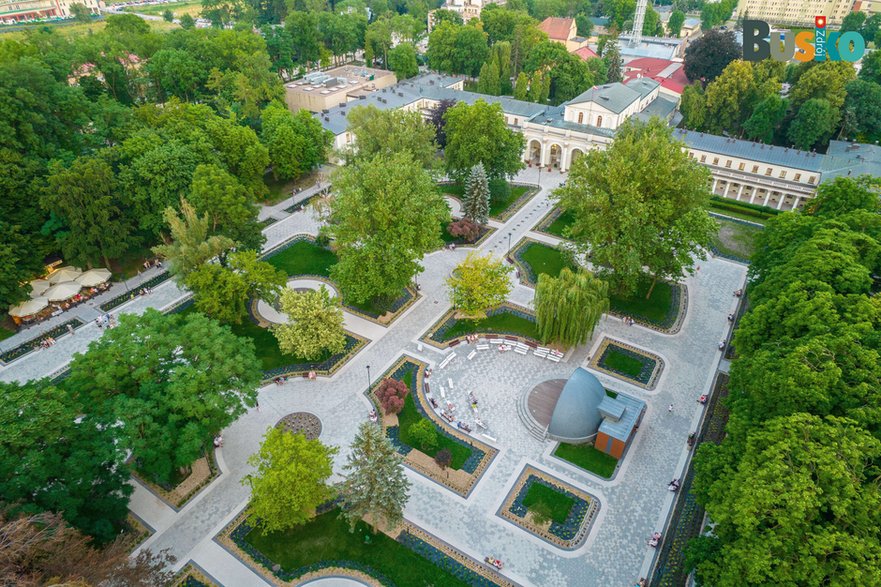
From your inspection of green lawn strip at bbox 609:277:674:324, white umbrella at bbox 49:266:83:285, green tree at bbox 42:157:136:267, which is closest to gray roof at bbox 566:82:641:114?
green lawn strip at bbox 609:277:674:324

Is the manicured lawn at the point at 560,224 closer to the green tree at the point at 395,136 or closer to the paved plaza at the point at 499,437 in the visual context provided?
the paved plaza at the point at 499,437

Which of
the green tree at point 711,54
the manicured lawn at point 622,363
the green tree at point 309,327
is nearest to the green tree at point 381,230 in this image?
the green tree at point 309,327

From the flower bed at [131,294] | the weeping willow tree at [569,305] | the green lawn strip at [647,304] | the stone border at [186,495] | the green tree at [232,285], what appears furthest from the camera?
the flower bed at [131,294]

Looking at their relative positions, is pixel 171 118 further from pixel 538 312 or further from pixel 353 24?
pixel 353 24

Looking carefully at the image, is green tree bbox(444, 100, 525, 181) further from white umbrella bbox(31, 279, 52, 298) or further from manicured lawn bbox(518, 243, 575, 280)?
white umbrella bbox(31, 279, 52, 298)

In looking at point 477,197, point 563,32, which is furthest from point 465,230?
point 563,32

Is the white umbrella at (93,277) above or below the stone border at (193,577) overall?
above

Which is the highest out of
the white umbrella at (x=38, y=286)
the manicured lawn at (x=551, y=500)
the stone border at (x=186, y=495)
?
the white umbrella at (x=38, y=286)
